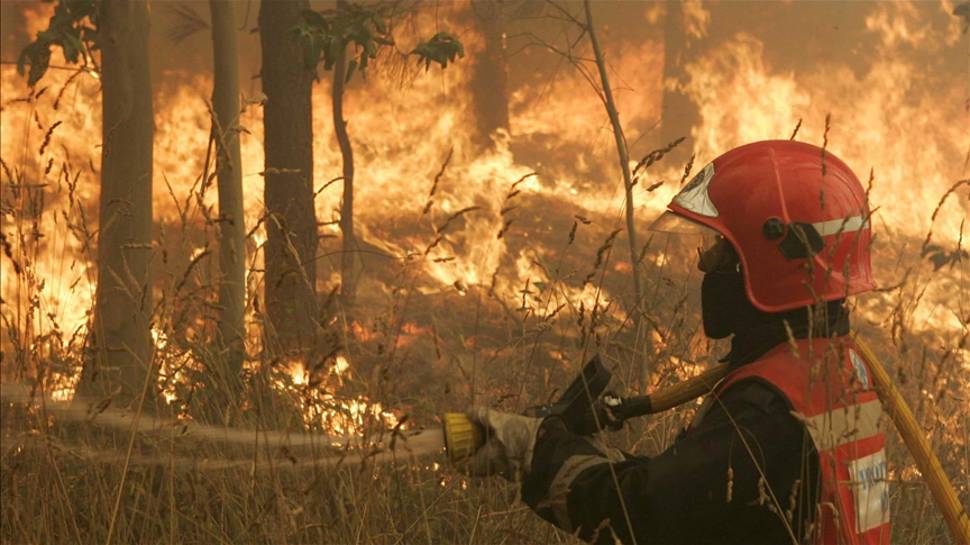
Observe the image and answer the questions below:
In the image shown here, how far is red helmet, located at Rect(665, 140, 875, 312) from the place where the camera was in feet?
7.69

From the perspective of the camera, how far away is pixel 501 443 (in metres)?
2.36

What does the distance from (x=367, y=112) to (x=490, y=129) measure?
8.22 feet

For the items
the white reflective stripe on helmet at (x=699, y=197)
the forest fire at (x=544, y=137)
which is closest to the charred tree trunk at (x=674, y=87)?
the forest fire at (x=544, y=137)

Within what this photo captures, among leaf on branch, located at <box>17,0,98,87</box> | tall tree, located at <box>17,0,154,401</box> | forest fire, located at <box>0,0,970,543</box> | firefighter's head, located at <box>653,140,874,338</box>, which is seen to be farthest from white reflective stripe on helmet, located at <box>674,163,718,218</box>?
forest fire, located at <box>0,0,970,543</box>

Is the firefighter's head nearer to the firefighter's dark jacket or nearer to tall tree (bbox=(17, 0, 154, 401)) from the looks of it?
the firefighter's dark jacket

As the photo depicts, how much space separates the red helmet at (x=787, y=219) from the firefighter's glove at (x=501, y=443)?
1.71ft

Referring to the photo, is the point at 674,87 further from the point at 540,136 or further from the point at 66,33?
the point at 66,33

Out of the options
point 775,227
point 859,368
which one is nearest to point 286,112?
point 775,227

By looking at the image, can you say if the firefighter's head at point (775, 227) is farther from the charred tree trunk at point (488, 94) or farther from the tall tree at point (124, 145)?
the charred tree trunk at point (488, 94)

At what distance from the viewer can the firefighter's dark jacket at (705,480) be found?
2.17 meters

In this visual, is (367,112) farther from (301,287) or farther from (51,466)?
(51,466)

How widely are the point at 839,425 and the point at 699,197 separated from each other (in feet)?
1.79

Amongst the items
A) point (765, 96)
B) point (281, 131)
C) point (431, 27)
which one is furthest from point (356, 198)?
point (281, 131)

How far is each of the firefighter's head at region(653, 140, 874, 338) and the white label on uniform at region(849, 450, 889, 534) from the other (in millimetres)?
326
